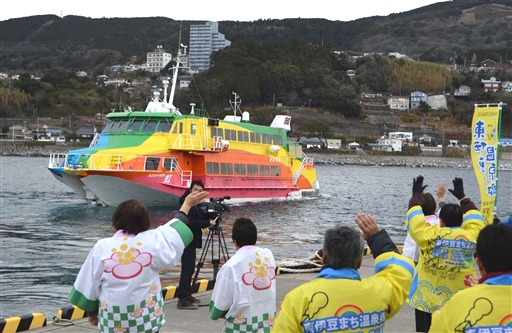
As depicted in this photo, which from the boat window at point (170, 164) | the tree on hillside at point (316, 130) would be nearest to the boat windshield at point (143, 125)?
the boat window at point (170, 164)

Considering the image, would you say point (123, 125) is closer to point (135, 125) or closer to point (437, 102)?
point (135, 125)

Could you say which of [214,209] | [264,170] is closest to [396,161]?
[264,170]

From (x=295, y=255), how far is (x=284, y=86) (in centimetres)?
13272

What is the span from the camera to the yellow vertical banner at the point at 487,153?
11.8 m

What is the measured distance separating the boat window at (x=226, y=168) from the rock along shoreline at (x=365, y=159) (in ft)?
308

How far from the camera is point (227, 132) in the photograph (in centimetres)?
3306

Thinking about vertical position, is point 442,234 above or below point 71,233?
above

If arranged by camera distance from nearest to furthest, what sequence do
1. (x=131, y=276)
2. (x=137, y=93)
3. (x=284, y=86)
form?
(x=131, y=276)
(x=284, y=86)
(x=137, y=93)

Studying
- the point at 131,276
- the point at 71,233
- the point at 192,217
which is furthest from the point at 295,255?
the point at 131,276

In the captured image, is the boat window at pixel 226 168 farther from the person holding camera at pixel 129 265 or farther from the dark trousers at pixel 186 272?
the person holding camera at pixel 129 265

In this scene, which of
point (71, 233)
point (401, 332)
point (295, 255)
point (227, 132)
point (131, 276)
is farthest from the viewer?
point (227, 132)

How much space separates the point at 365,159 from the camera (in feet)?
447

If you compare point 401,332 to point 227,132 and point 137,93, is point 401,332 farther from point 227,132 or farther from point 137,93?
point 137,93

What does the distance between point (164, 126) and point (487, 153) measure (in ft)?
65.1
